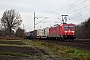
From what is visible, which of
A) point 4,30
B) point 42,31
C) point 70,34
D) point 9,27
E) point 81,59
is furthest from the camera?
point 4,30

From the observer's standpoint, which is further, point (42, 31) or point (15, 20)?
point (15, 20)

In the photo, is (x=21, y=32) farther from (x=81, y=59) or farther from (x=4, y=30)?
(x=81, y=59)

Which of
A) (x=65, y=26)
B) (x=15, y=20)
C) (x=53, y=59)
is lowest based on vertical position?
(x=53, y=59)

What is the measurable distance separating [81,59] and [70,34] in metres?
29.5

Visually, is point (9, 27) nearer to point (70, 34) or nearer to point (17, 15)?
point (17, 15)

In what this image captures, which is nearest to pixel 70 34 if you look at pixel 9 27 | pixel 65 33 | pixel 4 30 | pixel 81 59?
pixel 65 33

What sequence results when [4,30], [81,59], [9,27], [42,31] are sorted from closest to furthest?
[81,59]
[42,31]
[9,27]
[4,30]

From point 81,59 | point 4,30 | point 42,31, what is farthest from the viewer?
point 4,30

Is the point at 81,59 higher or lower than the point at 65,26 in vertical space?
lower

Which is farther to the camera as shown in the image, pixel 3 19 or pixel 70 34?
pixel 3 19

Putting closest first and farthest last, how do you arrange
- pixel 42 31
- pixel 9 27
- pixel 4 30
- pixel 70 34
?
pixel 70 34 → pixel 42 31 → pixel 9 27 → pixel 4 30

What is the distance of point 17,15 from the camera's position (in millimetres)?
110188

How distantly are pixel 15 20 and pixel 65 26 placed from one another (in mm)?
66849

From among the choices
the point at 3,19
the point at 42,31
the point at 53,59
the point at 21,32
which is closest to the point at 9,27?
the point at 3,19
